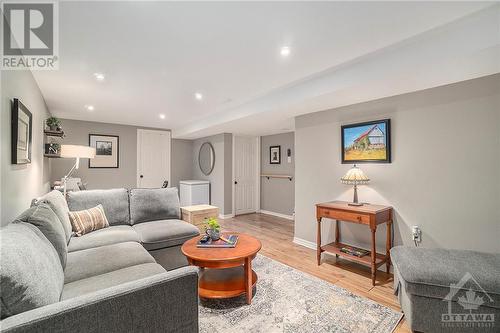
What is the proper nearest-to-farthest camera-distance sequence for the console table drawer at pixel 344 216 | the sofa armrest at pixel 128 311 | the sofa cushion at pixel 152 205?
the sofa armrest at pixel 128 311 → the console table drawer at pixel 344 216 → the sofa cushion at pixel 152 205

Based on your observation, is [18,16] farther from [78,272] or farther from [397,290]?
[397,290]

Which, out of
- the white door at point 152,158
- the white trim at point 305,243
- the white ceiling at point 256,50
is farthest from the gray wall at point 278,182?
the white door at point 152,158

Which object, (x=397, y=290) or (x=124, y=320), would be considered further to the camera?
(x=397, y=290)

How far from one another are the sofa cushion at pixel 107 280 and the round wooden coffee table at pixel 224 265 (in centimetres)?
41

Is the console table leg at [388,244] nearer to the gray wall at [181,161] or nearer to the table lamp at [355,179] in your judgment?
the table lamp at [355,179]

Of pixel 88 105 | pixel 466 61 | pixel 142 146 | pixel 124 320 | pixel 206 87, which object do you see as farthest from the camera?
pixel 142 146

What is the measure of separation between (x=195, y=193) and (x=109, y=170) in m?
2.10

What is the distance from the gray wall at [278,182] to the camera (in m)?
5.48

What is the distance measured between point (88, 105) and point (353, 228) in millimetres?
4673

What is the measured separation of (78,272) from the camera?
1669mm

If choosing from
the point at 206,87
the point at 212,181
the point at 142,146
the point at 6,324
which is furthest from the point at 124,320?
the point at 142,146

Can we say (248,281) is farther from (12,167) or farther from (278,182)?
(278,182)

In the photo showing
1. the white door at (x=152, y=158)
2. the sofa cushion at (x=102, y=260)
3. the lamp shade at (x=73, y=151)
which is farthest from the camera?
the white door at (x=152, y=158)

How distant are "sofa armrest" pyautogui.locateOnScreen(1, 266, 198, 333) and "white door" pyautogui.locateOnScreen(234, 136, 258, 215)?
15.4 ft
